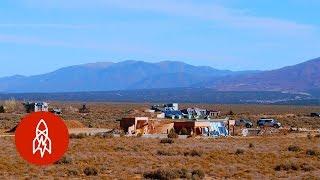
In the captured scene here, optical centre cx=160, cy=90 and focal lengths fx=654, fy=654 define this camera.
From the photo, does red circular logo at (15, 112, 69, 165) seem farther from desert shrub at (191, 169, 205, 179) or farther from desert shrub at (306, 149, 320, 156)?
desert shrub at (306, 149, 320, 156)

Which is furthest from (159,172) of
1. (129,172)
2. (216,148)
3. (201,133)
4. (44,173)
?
(201,133)

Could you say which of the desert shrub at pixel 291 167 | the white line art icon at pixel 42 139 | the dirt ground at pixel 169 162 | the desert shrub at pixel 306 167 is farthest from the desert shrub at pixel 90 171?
the white line art icon at pixel 42 139

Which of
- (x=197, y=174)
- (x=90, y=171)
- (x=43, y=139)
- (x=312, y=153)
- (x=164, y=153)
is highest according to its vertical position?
(x=43, y=139)

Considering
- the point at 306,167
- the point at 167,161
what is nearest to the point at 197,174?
the point at 306,167

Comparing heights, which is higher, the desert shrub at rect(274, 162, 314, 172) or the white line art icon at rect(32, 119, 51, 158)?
the white line art icon at rect(32, 119, 51, 158)

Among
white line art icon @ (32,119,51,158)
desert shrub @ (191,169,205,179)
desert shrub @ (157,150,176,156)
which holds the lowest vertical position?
desert shrub @ (157,150,176,156)

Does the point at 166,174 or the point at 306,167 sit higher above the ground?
the point at 166,174

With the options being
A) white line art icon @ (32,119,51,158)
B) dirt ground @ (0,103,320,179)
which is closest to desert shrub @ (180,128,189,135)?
dirt ground @ (0,103,320,179)

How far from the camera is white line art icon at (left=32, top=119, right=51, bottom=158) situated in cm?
454

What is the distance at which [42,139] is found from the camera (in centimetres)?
456

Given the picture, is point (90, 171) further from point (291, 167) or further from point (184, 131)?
point (184, 131)

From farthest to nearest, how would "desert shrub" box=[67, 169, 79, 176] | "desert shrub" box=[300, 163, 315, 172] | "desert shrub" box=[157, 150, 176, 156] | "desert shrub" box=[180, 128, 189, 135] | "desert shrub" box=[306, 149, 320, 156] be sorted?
"desert shrub" box=[180, 128, 189, 135] → "desert shrub" box=[306, 149, 320, 156] → "desert shrub" box=[157, 150, 176, 156] → "desert shrub" box=[300, 163, 315, 172] → "desert shrub" box=[67, 169, 79, 176]

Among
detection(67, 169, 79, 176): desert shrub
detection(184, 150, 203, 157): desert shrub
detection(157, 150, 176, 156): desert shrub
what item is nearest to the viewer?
detection(67, 169, 79, 176): desert shrub

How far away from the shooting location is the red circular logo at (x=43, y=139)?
4.47 metres
